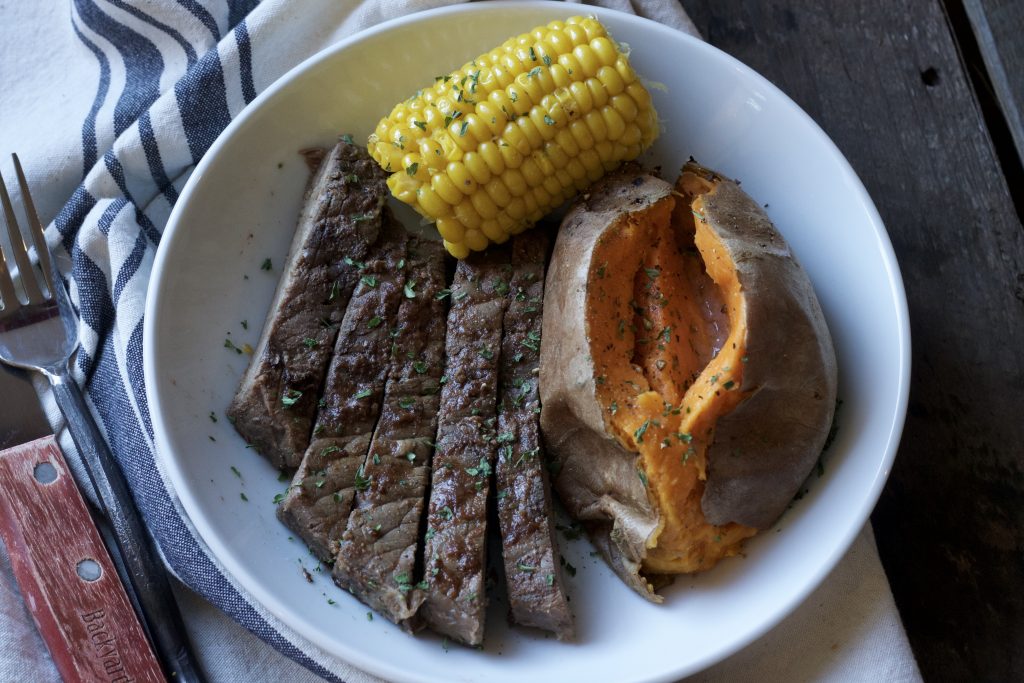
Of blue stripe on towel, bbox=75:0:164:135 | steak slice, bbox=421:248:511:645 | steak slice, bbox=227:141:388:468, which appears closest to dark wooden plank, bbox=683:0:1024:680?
steak slice, bbox=421:248:511:645

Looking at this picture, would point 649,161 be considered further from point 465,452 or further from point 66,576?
point 66,576

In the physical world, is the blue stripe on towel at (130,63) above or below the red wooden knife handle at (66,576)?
above

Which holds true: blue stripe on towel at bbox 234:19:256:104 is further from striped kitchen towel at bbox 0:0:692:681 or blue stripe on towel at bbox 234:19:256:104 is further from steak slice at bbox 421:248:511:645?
steak slice at bbox 421:248:511:645

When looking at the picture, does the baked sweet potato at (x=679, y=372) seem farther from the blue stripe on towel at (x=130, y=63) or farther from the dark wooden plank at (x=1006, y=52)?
the blue stripe on towel at (x=130, y=63)

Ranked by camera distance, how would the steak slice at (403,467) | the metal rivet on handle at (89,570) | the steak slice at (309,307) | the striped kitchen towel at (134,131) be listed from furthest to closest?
the striped kitchen towel at (134,131)
the metal rivet on handle at (89,570)
the steak slice at (309,307)
the steak slice at (403,467)

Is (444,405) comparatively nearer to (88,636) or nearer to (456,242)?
(456,242)

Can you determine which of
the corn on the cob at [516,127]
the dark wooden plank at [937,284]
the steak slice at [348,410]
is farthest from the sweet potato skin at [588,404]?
the dark wooden plank at [937,284]

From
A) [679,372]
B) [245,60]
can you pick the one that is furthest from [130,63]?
[679,372]
